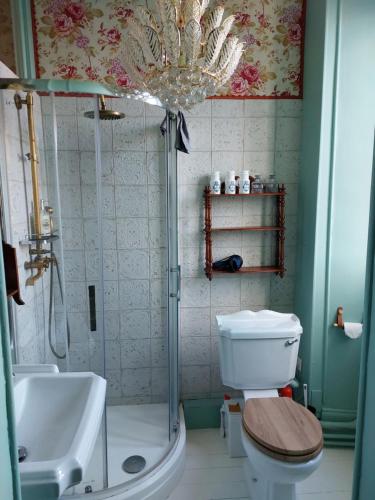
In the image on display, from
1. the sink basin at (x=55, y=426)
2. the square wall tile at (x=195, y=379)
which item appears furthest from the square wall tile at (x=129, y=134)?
the square wall tile at (x=195, y=379)

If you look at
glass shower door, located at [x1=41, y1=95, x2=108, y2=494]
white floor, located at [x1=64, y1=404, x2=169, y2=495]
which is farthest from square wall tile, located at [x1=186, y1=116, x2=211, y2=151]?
white floor, located at [x1=64, y1=404, x2=169, y2=495]

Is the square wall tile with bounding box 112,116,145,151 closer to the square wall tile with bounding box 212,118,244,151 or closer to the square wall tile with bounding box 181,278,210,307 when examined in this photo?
the square wall tile with bounding box 212,118,244,151

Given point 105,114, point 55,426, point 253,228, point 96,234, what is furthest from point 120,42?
point 55,426

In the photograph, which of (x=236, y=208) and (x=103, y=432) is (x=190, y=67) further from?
(x=103, y=432)

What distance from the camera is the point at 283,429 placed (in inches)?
62.1

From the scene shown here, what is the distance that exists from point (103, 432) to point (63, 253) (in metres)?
1.07

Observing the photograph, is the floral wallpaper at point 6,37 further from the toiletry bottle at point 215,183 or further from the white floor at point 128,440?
the white floor at point 128,440

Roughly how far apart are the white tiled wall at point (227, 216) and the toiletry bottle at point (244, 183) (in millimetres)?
119

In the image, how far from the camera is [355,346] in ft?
7.21

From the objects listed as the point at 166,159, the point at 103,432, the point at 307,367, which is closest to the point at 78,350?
the point at 103,432

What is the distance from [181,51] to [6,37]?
57.7 inches

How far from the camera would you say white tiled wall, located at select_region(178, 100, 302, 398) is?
2260 mm

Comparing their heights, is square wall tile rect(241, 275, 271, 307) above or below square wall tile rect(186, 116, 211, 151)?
below

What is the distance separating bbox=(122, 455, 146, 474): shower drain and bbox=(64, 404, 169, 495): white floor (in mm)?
22
